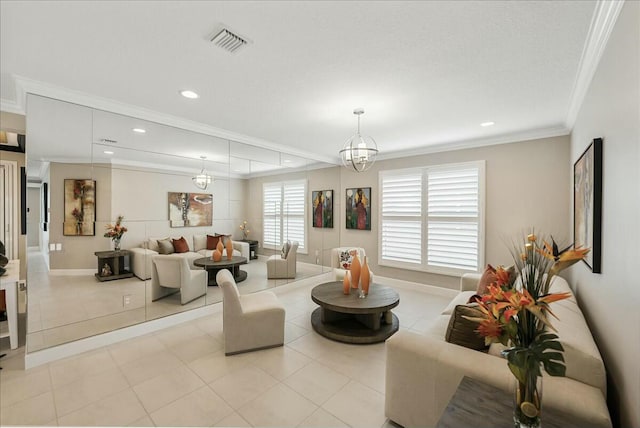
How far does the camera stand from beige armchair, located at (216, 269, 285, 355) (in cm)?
288

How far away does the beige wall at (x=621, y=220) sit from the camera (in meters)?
1.23

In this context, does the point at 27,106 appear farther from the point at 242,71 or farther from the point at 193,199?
the point at 242,71

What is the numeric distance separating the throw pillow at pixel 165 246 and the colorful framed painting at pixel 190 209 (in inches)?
9.1

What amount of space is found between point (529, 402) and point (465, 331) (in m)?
0.76

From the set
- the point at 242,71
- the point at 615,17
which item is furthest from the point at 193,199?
the point at 615,17

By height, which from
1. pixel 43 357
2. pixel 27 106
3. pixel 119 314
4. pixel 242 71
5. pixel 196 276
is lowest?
pixel 43 357

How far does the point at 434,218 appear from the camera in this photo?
496cm

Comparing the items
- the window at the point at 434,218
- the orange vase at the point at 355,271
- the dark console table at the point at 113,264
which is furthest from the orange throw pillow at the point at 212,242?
the window at the point at 434,218

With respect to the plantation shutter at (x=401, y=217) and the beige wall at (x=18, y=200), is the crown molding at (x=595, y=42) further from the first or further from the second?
the beige wall at (x=18, y=200)

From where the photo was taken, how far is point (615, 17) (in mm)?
1562

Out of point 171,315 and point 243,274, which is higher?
point 243,274

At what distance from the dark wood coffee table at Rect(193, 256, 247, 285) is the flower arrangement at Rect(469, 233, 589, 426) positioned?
374 cm

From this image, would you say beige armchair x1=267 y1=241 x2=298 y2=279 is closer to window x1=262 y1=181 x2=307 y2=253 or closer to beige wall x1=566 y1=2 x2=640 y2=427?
window x1=262 y1=181 x2=307 y2=253

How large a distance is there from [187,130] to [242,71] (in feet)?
5.89
